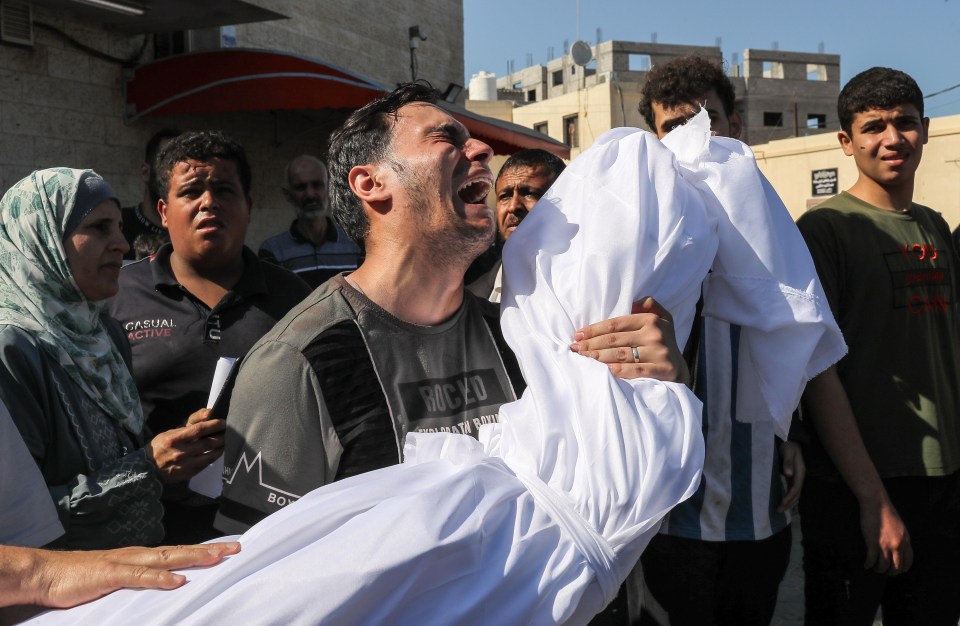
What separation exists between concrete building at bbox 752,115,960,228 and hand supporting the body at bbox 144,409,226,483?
2489cm

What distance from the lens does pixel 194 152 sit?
3.16 meters

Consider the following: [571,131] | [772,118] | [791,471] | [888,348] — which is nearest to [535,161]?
[888,348]

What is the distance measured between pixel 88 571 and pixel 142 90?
7.01m

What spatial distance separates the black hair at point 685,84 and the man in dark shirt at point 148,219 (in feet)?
7.50

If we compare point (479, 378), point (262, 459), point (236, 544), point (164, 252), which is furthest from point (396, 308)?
point (164, 252)

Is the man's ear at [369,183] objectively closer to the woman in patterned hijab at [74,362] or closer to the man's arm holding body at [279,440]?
the man's arm holding body at [279,440]

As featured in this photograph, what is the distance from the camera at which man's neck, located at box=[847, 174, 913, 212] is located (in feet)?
9.53

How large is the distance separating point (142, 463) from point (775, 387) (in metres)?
1.62

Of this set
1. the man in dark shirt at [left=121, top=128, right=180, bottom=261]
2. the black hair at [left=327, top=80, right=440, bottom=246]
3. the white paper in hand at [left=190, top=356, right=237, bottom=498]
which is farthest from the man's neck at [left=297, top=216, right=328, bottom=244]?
the black hair at [left=327, top=80, right=440, bottom=246]

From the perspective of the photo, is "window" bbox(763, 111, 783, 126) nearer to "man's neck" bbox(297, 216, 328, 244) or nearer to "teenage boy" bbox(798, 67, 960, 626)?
"man's neck" bbox(297, 216, 328, 244)

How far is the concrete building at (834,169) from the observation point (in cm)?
2470

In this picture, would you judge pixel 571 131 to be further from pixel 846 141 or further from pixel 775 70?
pixel 846 141

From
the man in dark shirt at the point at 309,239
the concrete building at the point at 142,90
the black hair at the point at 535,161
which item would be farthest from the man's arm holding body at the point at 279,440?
the concrete building at the point at 142,90

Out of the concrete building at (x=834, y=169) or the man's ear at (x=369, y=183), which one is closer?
the man's ear at (x=369, y=183)
